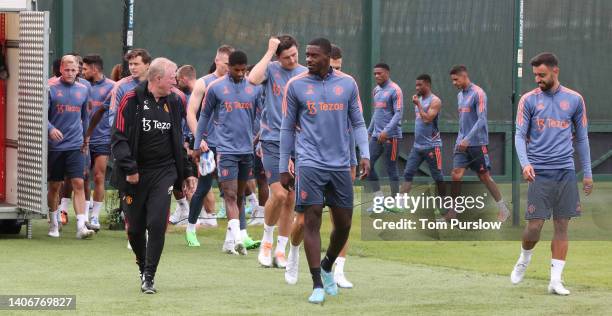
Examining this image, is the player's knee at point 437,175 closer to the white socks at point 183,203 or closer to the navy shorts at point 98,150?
the white socks at point 183,203

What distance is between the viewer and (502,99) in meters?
24.9

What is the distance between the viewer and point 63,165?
1641cm

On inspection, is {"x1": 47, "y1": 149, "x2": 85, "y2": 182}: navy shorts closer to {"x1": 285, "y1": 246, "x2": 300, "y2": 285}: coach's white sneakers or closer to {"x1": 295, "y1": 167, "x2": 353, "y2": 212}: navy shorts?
{"x1": 285, "y1": 246, "x2": 300, "y2": 285}: coach's white sneakers

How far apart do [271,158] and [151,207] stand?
2.27m

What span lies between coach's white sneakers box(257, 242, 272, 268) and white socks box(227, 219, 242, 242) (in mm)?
771

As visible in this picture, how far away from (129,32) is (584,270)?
7.52 metres

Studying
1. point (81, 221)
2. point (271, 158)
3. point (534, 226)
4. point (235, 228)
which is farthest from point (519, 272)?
point (81, 221)

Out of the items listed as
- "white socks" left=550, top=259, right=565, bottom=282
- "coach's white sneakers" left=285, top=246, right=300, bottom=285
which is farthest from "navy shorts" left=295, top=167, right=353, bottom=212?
"white socks" left=550, top=259, right=565, bottom=282

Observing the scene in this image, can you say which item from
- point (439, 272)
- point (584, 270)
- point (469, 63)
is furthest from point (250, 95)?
point (469, 63)

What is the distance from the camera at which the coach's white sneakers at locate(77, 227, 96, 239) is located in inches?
641

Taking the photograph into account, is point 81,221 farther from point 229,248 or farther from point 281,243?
point 281,243

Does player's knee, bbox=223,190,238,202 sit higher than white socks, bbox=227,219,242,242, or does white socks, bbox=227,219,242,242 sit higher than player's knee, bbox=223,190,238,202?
player's knee, bbox=223,190,238,202

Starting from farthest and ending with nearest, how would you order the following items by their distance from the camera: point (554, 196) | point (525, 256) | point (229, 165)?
point (229, 165), point (525, 256), point (554, 196)

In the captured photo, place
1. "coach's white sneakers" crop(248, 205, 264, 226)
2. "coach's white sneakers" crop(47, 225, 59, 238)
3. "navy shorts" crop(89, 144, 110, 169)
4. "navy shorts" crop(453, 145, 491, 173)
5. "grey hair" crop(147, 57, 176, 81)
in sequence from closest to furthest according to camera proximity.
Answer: "grey hair" crop(147, 57, 176, 81) → "coach's white sneakers" crop(47, 225, 59, 238) → "navy shorts" crop(89, 144, 110, 169) → "coach's white sneakers" crop(248, 205, 264, 226) → "navy shorts" crop(453, 145, 491, 173)
